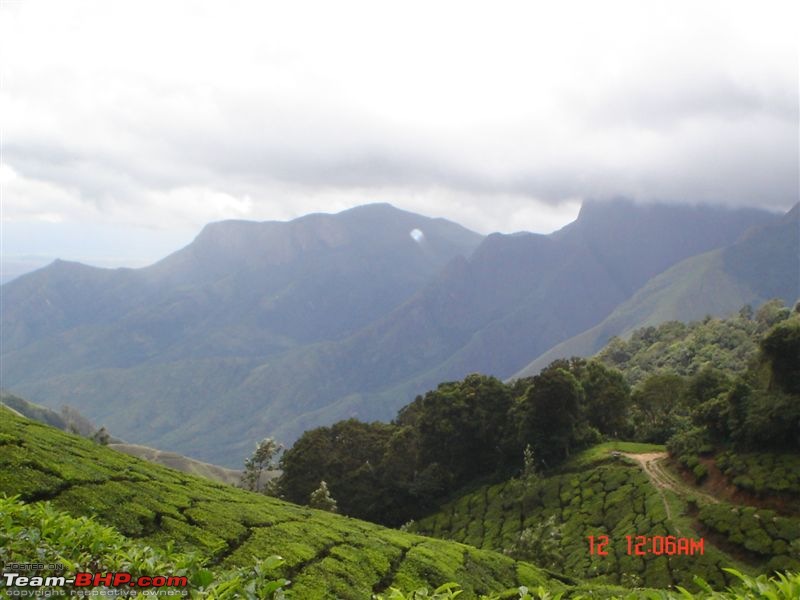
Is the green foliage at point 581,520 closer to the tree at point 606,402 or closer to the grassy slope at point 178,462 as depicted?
the tree at point 606,402

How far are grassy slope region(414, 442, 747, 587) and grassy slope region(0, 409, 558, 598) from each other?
13054 millimetres

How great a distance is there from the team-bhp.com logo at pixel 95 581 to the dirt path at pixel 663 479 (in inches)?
1399

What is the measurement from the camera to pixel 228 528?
17.0 metres

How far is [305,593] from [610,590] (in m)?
10.5

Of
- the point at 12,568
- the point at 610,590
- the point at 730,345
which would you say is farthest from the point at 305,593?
the point at 730,345

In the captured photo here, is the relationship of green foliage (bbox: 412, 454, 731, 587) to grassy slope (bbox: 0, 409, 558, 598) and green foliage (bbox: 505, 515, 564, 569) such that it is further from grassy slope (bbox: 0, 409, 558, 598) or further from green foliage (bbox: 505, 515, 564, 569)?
grassy slope (bbox: 0, 409, 558, 598)

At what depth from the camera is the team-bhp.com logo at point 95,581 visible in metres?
5.70

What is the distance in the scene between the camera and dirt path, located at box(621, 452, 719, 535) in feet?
125

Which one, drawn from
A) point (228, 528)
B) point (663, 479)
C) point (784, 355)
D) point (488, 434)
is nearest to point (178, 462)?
point (488, 434)

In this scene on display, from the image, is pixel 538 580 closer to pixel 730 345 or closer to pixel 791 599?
pixel 791 599

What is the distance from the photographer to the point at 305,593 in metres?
13.3
